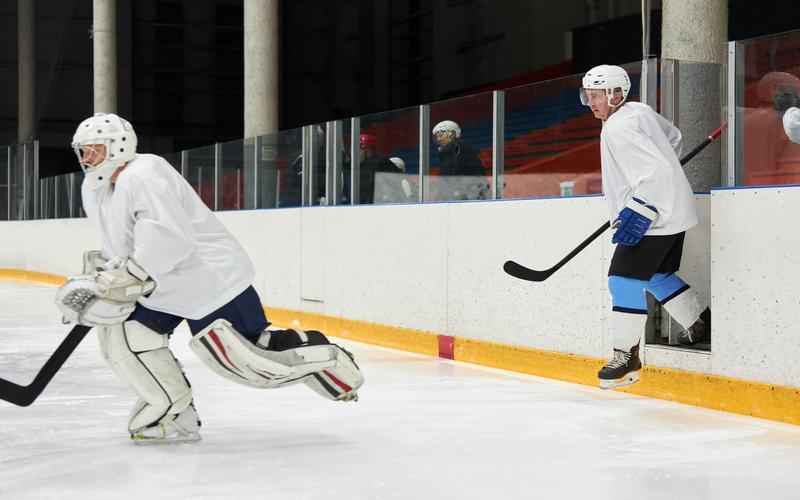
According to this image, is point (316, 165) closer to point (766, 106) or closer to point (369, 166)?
point (369, 166)

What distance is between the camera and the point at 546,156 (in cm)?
778

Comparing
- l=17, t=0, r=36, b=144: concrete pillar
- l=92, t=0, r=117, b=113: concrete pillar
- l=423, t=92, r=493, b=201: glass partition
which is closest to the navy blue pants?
l=423, t=92, r=493, b=201: glass partition

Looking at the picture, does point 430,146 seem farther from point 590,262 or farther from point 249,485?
point 249,485

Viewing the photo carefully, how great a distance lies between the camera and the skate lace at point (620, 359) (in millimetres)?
6048

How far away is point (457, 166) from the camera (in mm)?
8828

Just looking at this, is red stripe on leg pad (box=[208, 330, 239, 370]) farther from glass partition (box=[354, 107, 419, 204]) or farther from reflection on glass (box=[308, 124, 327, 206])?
reflection on glass (box=[308, 124, 327, 206])

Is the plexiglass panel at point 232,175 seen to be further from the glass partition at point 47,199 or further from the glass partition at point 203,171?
the glass partition at point 47,199

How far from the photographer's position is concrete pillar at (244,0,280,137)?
14828 millimetres

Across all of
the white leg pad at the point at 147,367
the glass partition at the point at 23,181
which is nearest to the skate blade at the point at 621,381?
the white leg pad at the point at 147,367

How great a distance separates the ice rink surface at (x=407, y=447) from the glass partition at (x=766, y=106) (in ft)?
3.80

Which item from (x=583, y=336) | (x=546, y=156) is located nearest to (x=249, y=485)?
(x=583, y=336)

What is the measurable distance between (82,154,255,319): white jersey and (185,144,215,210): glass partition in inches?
339

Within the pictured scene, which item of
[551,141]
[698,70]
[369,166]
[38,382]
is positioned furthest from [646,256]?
[369,166]

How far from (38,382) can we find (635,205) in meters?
2.77
